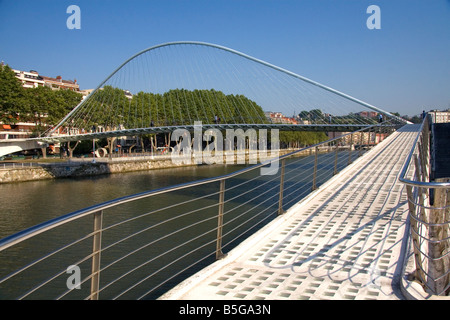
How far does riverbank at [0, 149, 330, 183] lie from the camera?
21.8 metres

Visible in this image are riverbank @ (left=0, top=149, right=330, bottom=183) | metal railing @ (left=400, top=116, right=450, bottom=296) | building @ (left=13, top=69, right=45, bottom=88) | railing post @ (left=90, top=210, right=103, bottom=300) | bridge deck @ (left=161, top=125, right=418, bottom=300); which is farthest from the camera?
building @ (left=13, top=69, right=45, bottom=88)

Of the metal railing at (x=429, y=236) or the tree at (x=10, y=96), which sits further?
the tree at (x=10, y=96)

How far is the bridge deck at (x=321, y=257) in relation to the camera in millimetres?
2281

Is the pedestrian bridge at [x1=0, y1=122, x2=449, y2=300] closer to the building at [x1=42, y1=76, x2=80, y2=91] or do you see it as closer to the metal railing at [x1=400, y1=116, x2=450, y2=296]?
the metal railing at [x1=400, y1=116, x2=450, y2=296]

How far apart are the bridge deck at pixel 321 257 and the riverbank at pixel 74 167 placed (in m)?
18.0

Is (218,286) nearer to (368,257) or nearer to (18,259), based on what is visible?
(368,257)

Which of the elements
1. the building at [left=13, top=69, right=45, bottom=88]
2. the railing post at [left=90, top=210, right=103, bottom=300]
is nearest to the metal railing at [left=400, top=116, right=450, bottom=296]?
the railing post at [left=90, top=210, right=103, bottom=300]

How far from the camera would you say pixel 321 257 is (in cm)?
287

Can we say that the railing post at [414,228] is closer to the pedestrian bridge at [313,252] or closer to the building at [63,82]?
the pedestrian bridge at [313,252]

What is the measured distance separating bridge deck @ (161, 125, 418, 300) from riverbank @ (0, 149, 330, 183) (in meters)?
18.0

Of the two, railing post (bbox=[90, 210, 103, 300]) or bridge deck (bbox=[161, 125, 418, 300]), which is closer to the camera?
railing post (bbox=[90, 210, 103, 300])

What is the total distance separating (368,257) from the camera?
2.81 metres

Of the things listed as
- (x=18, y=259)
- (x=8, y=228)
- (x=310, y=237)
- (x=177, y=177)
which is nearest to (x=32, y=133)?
(x=177, y=177)

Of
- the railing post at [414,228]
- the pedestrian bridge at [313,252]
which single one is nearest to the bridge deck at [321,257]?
the pedestrian bridge at [313,252]
